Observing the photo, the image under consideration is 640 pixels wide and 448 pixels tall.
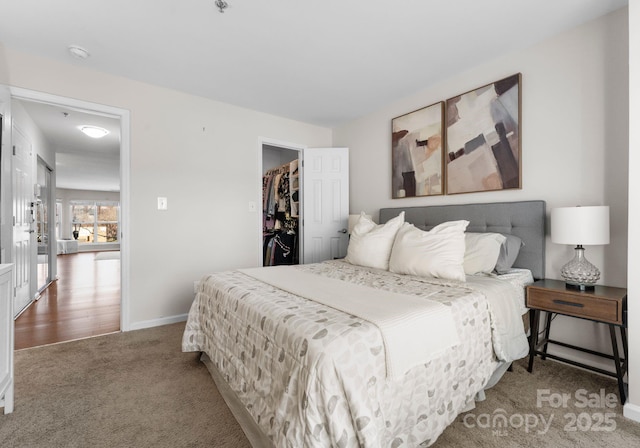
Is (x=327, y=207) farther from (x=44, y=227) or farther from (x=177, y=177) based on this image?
(x=44, y=227)

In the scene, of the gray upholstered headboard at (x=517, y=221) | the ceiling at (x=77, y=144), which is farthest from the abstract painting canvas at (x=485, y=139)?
the ceiling at (x=77, y=144)

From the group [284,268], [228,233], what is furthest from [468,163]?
[228,233]

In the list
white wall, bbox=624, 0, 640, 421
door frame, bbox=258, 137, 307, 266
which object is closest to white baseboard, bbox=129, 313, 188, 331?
door frame, bbox=258, 137, 307, 266

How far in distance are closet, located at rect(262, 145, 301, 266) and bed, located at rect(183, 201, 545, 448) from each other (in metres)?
2.30

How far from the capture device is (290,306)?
56.7 inches

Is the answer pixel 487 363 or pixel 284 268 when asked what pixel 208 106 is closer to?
pixel 284 268

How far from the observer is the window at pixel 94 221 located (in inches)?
441

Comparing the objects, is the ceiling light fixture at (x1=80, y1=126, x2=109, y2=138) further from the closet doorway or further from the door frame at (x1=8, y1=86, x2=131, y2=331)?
the closet doorway

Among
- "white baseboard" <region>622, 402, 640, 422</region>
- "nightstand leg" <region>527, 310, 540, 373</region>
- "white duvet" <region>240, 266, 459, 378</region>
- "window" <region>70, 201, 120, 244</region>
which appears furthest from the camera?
"window" <region>70, 201, 120, 244</region>

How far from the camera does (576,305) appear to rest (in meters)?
1.84

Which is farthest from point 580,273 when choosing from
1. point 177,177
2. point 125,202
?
point 125,202

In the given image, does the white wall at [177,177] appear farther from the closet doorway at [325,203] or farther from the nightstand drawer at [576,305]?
the nightstand drawer at [576,305]

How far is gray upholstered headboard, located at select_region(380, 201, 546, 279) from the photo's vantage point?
2.29 metres

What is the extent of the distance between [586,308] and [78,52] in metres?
4.14
